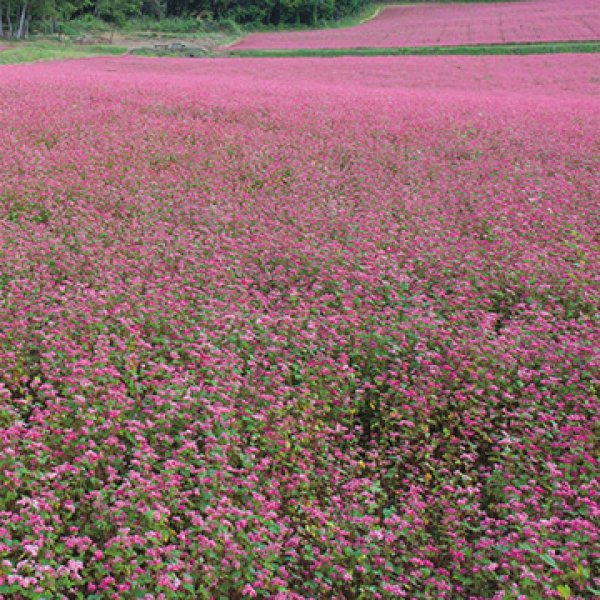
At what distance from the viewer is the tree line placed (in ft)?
174

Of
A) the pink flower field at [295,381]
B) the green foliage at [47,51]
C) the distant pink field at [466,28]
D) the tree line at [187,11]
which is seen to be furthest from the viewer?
the tree line at [187,11]

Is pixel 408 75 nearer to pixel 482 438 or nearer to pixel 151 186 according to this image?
pixel 151 186

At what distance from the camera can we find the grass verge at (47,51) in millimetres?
34728

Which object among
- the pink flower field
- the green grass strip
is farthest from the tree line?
the pink flower field

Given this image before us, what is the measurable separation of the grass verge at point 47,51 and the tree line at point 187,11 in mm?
8497

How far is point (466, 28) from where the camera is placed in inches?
2002

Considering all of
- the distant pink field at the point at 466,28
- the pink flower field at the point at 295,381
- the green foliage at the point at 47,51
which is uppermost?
the distant pink field at the point at 466,28

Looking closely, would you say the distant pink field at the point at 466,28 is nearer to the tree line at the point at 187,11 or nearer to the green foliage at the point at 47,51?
the tree line at the point at 187,11

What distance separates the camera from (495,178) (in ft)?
28.8

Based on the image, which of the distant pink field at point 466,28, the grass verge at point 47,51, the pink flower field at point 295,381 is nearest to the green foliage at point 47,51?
the grass verge at point 47,51

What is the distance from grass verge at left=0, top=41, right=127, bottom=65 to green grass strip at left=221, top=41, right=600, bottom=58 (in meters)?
7.63

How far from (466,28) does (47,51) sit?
96.9ft

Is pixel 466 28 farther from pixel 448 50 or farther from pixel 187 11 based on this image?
pixel 187 11

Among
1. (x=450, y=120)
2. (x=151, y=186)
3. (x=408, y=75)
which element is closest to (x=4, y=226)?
(x=151, y=186)
